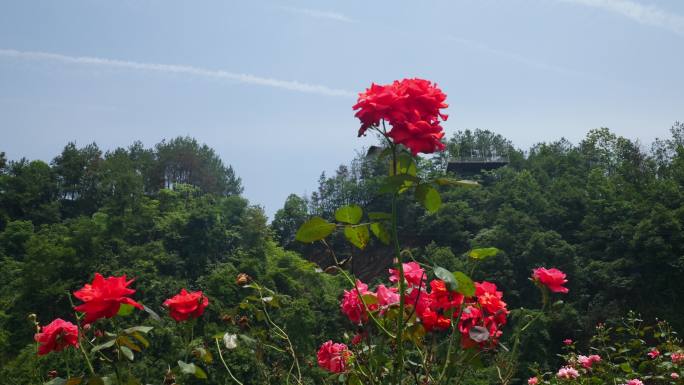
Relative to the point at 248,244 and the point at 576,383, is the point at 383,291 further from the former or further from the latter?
the point at 248,244

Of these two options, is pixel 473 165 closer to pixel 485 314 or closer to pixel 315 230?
pixel 485 314

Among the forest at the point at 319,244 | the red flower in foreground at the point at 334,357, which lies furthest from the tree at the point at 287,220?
the red flower in foreground at the point at 334,357

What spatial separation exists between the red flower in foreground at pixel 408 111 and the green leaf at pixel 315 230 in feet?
0.74

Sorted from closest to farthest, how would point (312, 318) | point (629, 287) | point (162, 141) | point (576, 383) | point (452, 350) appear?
point (452, 350)
point (576, 383)
point (312, 318)
point (629, 287)
point (162, 141)

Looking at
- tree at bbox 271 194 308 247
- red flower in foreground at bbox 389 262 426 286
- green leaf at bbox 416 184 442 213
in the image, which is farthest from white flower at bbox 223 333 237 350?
tree at bbox 271 194 308 247

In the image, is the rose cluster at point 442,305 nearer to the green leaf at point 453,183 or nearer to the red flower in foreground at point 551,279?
the red flower in foreground at point 551,279

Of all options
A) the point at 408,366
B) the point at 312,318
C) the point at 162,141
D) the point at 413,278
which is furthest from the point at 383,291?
the point at 162,141

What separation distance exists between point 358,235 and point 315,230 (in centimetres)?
15

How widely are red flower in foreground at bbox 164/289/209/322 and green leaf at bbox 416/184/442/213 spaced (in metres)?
0.70

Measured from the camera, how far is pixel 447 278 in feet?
3.92

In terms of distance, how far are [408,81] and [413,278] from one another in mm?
574

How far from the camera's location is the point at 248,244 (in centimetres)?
3453

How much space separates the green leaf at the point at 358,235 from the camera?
141 centimetres

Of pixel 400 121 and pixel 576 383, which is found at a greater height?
pixel 400 121
